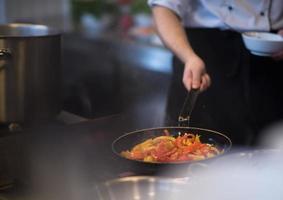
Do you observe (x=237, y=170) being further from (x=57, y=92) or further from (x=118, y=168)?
(x=57, y=92)

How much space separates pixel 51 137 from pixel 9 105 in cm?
14

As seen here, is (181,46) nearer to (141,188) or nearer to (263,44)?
(263,44)

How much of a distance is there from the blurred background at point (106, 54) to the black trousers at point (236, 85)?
6.5 inches

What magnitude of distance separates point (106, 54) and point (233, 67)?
106 cm

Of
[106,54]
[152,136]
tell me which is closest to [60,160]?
[152,136]

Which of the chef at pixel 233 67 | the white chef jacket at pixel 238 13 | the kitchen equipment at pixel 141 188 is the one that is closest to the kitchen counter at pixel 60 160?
the kitchen equipment at pixel 141 188

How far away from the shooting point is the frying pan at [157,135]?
0.72m

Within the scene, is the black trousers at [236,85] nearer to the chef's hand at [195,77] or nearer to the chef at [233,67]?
the chef at [233,67]

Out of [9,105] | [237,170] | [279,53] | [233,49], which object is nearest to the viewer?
[237,170]

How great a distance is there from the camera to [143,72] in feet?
6.72

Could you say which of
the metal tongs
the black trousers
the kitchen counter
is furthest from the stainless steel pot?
the black trousers

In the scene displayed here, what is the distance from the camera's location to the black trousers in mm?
1327

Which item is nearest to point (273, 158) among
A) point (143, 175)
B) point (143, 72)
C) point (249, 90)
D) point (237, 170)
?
point (237, 170)

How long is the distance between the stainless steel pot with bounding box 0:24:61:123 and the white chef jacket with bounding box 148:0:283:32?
375 millimetres
